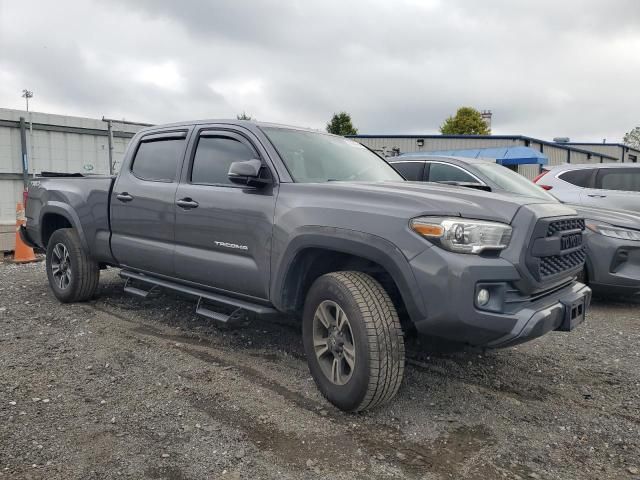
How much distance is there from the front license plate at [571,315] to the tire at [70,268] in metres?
4.40

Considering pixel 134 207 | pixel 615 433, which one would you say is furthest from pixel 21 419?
pixel 615 433

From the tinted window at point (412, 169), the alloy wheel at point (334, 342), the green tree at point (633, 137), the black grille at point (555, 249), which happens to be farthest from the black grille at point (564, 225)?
the green tree at point (633, 137)

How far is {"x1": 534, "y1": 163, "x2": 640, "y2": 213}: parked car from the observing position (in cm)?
767

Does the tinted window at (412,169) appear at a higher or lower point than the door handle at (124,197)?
higher

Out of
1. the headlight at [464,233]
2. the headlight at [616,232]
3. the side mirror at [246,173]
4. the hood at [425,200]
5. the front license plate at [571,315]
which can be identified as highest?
the side mirror at [246,173]

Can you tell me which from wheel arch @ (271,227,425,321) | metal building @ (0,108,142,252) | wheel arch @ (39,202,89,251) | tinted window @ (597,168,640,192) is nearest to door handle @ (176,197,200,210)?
wheel arch @ (271,227,425,321)

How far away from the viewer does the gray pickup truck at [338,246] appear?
2.77 metres

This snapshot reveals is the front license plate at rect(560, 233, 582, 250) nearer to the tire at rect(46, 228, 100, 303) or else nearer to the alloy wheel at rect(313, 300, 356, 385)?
the alloy wheel at rect(313, 300, 356, 385)

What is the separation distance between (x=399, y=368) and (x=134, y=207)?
285 cm

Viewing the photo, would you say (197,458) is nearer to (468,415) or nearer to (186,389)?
(186,389)

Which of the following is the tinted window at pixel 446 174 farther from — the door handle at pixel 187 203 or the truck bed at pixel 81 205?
the truck bed at pixel 81 205

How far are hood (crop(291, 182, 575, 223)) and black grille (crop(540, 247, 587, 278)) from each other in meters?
0.29

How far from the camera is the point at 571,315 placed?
305 cm

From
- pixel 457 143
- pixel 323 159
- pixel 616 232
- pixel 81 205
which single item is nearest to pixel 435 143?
pixel 457 143
